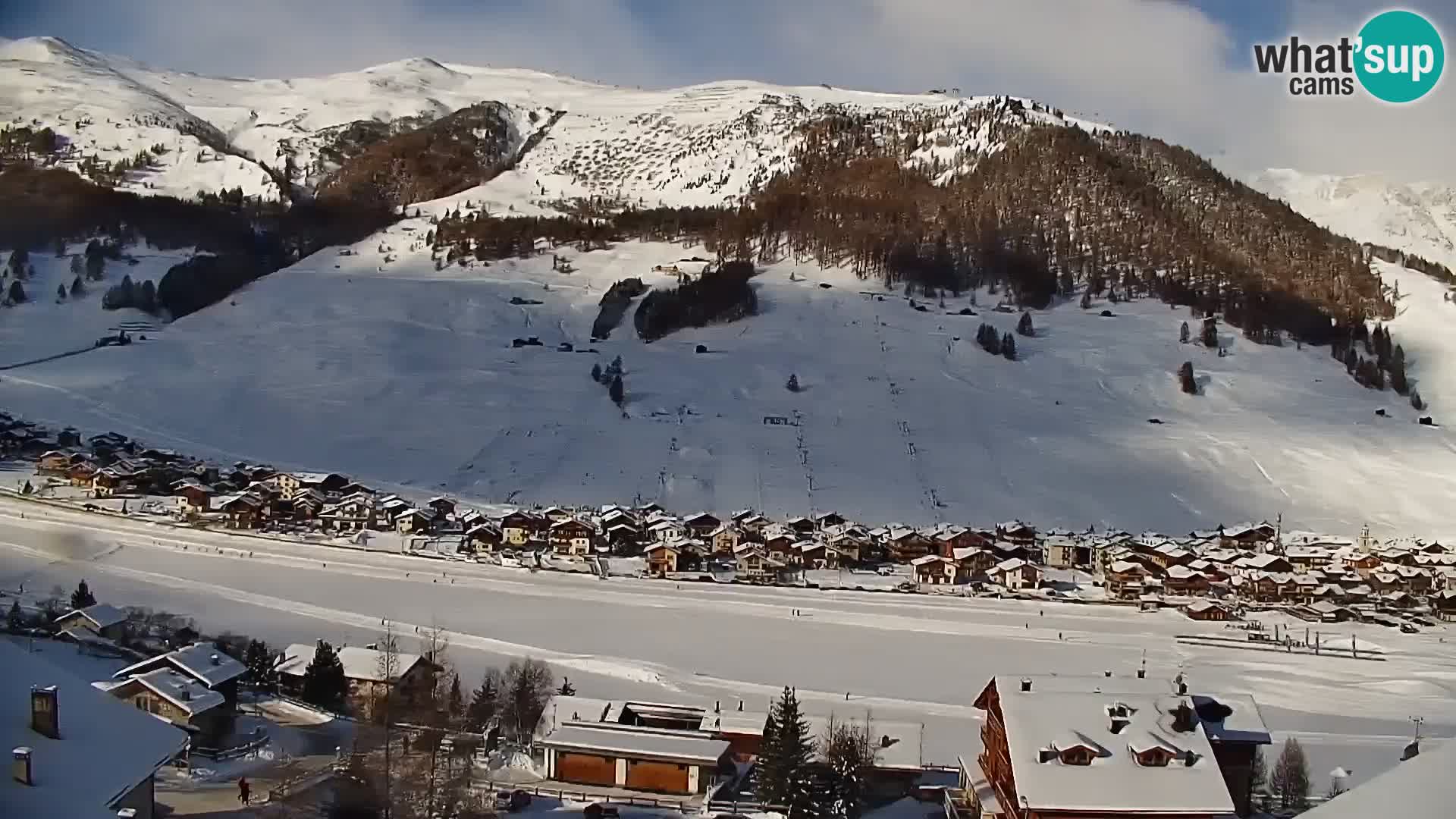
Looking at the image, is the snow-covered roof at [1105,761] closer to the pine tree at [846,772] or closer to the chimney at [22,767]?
the pine tree at [846,772]

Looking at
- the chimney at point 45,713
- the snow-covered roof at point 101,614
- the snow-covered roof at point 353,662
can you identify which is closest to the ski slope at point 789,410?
the snow-covered roof at point 101,614

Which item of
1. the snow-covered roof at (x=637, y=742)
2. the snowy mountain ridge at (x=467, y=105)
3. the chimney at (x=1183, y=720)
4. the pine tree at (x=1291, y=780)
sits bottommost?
the pine tree at (x=1291, y=780)

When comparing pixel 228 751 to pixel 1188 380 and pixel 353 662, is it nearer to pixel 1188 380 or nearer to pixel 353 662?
pixel 353 662

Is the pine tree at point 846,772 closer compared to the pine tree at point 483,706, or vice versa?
the pine tree at point 846,772

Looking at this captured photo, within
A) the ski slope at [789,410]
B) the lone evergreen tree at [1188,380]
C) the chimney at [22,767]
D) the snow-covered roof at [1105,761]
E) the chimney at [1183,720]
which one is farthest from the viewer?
the lone evergreen tree at [1188,380]

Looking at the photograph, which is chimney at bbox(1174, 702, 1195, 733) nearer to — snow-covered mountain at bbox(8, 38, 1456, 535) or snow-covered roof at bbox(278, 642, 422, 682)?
snow-covered roof at bbox(278, 642, 422, 682)

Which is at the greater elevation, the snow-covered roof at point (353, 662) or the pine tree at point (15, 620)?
the pine tree at point (15, 620)

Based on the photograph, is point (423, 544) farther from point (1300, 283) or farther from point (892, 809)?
point (1300, 283)

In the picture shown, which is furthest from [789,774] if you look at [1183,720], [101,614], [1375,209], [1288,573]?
[1375,209]
